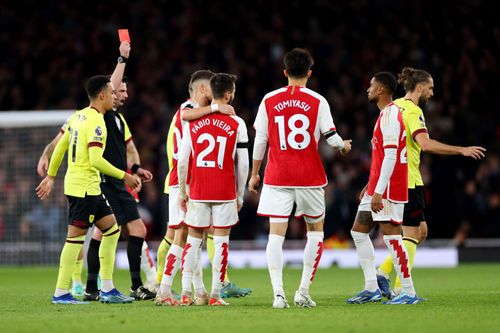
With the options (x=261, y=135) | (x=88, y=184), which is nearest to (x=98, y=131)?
(x=88, y=184)

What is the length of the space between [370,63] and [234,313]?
13895 millimetres

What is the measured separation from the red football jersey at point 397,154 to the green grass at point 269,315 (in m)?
1.04

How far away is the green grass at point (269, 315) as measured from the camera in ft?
23.7

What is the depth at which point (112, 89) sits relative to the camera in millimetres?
9953

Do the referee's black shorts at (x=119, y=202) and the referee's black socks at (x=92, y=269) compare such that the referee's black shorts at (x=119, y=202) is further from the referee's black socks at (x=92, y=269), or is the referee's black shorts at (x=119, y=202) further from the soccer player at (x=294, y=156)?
the soccer player at (x=294, y=156)

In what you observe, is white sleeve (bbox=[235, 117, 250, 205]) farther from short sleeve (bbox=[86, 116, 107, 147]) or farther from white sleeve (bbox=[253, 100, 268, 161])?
short sleeve (bbox=[86, 116, 107, 147])

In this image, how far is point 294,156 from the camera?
8.94 meters

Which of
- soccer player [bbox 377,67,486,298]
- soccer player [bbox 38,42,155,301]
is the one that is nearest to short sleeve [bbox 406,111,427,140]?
soccer player [bbox 377,67,486,298]

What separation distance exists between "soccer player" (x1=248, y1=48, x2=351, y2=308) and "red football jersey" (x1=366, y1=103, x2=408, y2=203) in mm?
444

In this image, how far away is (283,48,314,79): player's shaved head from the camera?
8977 millimetres

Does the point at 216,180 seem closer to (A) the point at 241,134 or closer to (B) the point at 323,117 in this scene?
(A) the point at 241,134

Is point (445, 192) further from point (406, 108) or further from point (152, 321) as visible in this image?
point (152, 321)

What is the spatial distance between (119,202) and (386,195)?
3025 millimetres

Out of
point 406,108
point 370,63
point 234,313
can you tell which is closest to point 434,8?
point 370,63
